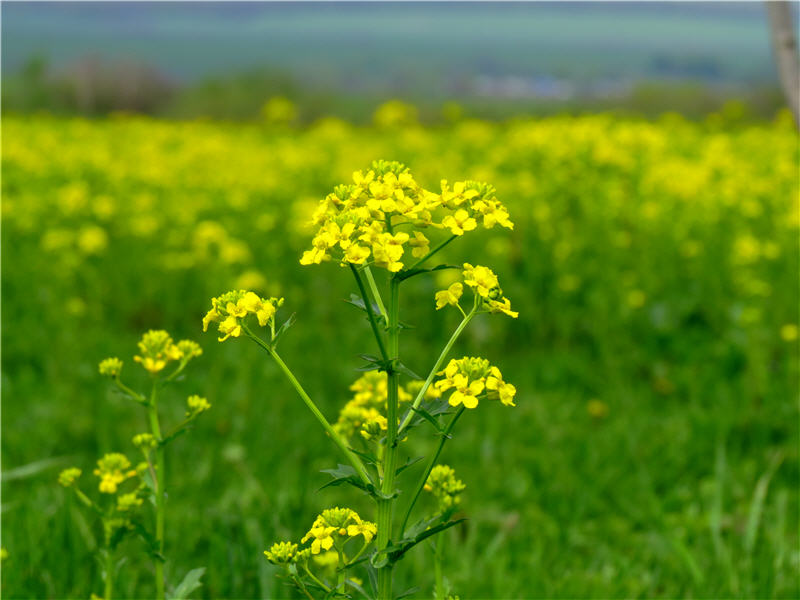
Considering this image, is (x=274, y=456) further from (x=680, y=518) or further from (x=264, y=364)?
(x=680, y=518)

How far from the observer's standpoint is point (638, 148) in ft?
17.5

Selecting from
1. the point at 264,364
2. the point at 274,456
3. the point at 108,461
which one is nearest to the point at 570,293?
the point at 264,364

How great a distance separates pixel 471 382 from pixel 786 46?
Answer: 4.61ft

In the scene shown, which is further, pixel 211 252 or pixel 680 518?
pixel 211 252

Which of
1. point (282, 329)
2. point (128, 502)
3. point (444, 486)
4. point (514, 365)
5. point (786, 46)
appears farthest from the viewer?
point (514, 365)

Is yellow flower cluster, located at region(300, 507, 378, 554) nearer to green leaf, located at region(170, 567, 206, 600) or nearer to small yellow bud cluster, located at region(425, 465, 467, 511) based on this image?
small yellow bud cluster, located at region(425, 465, 467, 511)

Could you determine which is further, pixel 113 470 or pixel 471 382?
pixel 113 470

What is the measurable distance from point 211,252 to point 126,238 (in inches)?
52.7

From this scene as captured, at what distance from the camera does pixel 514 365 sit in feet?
12.8

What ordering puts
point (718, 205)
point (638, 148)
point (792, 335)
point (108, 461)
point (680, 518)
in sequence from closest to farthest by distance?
1. point (108, 461)
2. point (680, 518)
3. point (792, 335)
4. point (718, 205)
5. point (638, 148)

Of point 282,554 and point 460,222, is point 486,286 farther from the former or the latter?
point 282,554

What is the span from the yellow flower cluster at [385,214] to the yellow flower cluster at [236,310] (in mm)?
91

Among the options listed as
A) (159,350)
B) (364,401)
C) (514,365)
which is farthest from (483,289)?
(514,365)

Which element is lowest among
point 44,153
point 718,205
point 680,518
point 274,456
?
point 680,518
